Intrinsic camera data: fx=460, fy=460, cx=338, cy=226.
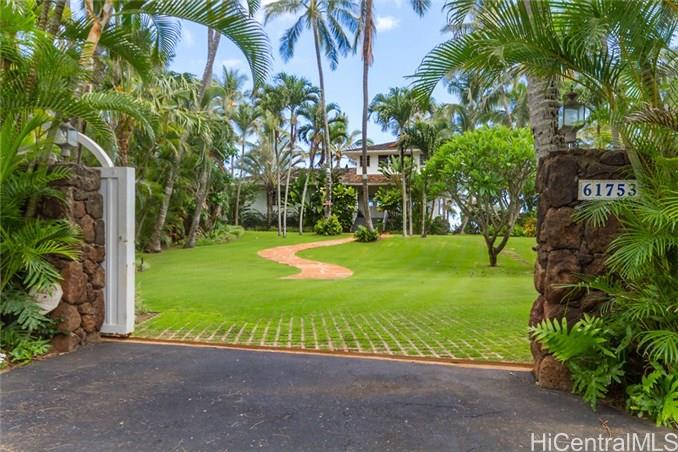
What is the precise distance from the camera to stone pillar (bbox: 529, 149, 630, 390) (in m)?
3.83

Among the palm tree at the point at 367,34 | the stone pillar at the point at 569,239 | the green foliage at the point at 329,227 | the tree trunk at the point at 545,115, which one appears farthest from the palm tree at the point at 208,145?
the stone pillar at the point at 569,239

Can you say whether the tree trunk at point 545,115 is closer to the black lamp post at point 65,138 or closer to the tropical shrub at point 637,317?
the tropical shrub at point 637,317

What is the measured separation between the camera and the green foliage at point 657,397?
315 centimetres

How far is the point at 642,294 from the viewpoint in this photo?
136 inches

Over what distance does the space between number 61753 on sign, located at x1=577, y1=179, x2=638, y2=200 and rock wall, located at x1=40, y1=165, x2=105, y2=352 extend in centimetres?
492

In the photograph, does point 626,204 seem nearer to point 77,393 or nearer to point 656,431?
point 656,431

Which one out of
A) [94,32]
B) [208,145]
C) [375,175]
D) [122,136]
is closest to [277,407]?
[94,32]

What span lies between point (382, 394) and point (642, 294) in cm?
211

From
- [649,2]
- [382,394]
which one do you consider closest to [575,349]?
[382,394]

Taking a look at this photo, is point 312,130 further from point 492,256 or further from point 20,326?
point 20,326

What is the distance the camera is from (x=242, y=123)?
113 feet

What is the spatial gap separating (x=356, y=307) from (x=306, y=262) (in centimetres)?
1066

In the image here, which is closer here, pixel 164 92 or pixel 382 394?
pixel 382 394

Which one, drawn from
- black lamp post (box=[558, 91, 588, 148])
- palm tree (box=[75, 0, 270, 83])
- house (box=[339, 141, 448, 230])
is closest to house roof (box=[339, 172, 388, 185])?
house (box=[339, 141, 448, 230])
